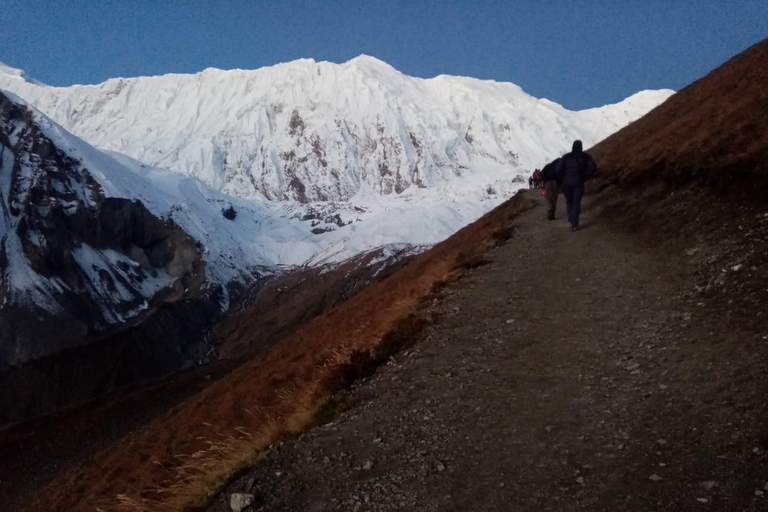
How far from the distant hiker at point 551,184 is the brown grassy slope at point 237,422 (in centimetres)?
171

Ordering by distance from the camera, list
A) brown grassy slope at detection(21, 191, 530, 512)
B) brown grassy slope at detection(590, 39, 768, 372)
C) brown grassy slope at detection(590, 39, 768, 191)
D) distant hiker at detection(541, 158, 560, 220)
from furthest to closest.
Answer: distant hiker at detection(541, 158, 560, 220) → brown grassy slope at detection(590, 39, 768, 191) → brown grassy slope at detection(590, 39, 768, 372) → brown grassy slope at detection(21, 191, 530, 512)

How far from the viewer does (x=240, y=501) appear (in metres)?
6.79

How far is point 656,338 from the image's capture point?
8.84m

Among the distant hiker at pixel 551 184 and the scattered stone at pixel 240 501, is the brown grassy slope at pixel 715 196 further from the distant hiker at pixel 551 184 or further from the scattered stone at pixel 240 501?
the scattered stone at pixel 240 501

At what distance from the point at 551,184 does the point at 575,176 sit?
305cm

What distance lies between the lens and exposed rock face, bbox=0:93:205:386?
13638cm

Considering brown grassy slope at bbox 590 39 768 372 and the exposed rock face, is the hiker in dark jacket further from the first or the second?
the exposed rock face

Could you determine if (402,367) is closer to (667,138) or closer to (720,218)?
(720,218)

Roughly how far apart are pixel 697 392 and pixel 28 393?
133479 millimetres

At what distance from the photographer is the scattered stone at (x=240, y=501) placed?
6.73 meters

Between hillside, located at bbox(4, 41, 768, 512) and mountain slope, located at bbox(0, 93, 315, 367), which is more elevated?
mountain slope, located at bbox(0, 93, 315, 367)

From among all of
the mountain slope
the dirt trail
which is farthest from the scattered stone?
the mountain slope

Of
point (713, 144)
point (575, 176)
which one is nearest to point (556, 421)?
point (575, 176)

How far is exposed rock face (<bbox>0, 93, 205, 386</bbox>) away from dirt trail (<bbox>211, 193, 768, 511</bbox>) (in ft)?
458
